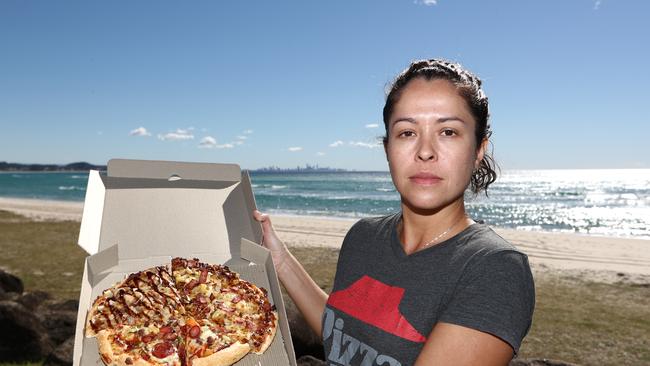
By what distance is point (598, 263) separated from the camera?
652 inches

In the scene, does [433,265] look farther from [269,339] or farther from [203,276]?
[203,276]

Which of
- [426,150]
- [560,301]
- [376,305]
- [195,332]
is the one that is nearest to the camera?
[426,150]

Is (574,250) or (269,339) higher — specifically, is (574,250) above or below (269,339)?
below

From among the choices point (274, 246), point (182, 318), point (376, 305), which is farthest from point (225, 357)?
point (376, 305)

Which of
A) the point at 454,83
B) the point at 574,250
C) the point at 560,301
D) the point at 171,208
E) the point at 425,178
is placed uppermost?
the point at 454,83

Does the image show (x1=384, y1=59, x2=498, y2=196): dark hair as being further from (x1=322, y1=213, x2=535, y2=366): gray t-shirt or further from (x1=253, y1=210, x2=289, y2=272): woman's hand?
(x1=253, y1=210, x2=289, y2=272): woman's hand

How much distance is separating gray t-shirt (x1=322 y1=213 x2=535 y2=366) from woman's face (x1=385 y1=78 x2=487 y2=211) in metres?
0.22

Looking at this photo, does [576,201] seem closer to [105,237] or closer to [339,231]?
[339,231]

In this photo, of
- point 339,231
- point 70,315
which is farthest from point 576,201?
point 70,315

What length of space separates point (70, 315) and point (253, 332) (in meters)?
4.74

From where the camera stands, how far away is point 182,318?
113 inches

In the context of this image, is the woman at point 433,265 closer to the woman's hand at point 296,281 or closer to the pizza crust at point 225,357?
the woman's hand at point 296,281

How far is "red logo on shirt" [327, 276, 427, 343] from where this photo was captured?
1978mm

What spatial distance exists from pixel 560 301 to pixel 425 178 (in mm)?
10197
